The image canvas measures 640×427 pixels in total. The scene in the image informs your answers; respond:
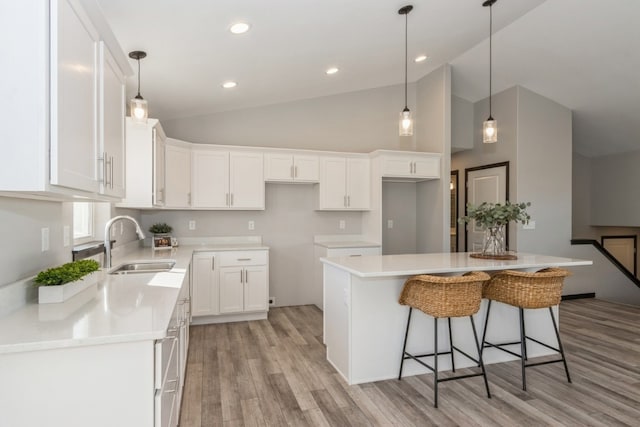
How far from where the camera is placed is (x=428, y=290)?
2.51 m

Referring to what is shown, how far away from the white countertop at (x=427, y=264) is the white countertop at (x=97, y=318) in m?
1.22

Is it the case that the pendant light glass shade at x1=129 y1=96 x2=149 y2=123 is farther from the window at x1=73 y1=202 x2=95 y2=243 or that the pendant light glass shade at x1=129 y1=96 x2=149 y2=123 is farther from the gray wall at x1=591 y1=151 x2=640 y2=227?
the gray wall at x1=591 y1=151 x2=640 y2=227

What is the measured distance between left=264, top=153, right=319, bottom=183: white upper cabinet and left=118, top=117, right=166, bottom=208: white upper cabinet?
57.1 inches

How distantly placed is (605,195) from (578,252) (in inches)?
72.5

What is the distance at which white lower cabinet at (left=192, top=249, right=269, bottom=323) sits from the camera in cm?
412

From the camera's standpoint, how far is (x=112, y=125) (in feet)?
6.00

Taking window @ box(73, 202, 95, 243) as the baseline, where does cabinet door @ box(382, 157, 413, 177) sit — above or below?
above

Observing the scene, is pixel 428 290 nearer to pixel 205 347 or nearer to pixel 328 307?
pixel 328 307

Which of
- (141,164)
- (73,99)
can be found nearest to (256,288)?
(141,164)

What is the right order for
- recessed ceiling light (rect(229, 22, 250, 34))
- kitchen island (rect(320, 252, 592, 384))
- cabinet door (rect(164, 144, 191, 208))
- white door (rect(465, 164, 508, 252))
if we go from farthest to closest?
white door (rect(465, 164, 508, 252)) → cabinet door (rect(164, 144, 191, 208)) → kitchen island (rect(320, 252, 592, 384)) → recessed ceiling light (rect(229, 22, 250, 34))

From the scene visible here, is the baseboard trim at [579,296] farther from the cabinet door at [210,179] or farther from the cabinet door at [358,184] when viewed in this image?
the cabinet door at [210,179]

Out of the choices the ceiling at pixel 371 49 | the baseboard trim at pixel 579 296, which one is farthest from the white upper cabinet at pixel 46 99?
the baseboard trim at pixel 579 296

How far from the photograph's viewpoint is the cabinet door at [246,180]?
4.45 m

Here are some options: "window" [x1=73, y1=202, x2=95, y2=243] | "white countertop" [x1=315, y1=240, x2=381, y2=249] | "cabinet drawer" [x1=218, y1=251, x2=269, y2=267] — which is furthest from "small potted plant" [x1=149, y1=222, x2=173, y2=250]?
"white countertop" [x1=315, y1=240, x2=381, y2=249]
